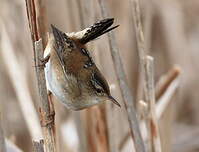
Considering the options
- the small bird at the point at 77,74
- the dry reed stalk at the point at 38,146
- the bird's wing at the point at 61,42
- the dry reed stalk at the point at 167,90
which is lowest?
the dry reed stalk at the point at 38,146

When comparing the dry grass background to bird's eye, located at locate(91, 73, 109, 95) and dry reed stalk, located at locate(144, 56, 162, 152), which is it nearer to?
dry reed stalk, located at locate(144, 56, 162, 152)

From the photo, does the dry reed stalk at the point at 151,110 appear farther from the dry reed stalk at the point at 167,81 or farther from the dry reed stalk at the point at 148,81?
the dry reed stalk at the point at 167,81

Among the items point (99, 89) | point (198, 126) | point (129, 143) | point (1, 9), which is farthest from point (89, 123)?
point (198, 126)

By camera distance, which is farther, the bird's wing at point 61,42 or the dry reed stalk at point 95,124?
the dry reed stalk at point 95,124

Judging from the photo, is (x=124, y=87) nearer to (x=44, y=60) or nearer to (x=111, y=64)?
(x=44, y=60)

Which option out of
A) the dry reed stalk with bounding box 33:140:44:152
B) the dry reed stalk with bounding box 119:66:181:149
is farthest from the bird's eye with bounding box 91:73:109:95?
the dry reed stalk with bounding box 119:66:181:149

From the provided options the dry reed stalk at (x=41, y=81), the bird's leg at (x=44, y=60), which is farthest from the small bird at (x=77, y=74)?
the dry reed stalk at (x=41, y=81)

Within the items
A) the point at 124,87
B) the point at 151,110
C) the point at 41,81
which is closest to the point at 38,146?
the point at 41,81
